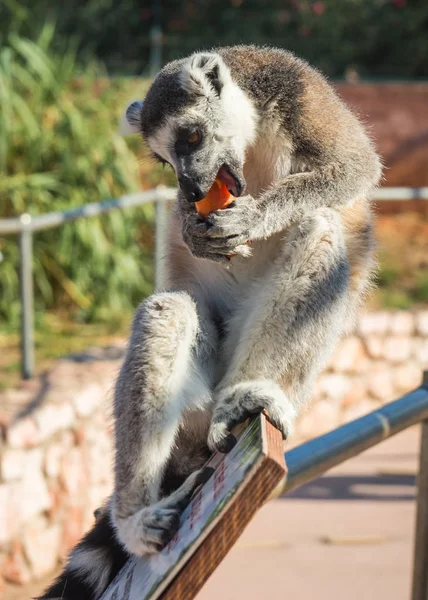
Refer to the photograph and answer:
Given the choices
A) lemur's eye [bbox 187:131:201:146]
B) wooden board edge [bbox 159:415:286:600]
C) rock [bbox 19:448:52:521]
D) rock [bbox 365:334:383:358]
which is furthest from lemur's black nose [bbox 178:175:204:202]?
rock [bbox 365:334:383:358]

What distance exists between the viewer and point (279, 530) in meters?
5.40

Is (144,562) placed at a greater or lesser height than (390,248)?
greater

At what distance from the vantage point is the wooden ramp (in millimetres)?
1764

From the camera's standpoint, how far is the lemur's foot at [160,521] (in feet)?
7.48

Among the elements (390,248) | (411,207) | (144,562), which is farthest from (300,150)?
(411,207)

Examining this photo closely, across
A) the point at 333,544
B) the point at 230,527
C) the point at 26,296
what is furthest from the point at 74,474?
the point at 230,527

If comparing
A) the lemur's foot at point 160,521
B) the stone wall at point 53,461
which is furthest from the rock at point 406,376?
the lemur's foot at point 160,521

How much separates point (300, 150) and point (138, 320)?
29.5 inches

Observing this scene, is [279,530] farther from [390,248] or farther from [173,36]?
[173,36]

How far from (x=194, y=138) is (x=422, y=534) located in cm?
136

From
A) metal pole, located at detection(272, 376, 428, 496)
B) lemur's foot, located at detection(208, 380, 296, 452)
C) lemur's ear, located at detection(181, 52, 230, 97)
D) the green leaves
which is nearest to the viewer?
metal pole, located at detection(272, 376, 428, 496)

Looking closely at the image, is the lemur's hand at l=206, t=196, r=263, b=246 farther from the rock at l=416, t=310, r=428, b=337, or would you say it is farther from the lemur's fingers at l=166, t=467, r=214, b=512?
the rock at l=416, t=310, r=428, b=337

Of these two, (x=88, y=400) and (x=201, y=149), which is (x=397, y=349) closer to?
(x=88, y=400)

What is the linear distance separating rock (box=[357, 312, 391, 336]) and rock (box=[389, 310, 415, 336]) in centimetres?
4
